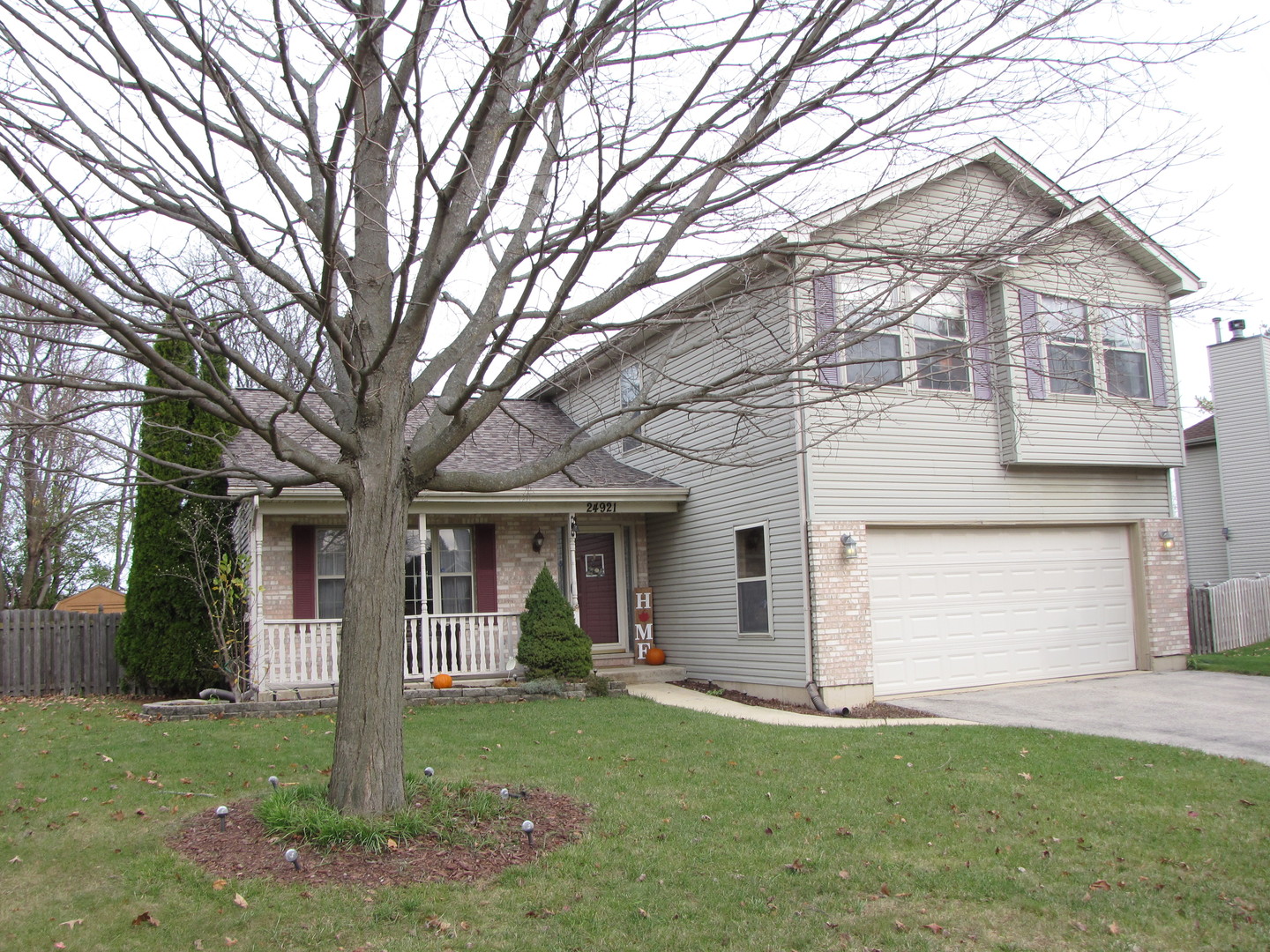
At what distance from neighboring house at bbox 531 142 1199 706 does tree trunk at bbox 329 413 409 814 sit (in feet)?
18.6

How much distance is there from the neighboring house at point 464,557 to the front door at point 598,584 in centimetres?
2

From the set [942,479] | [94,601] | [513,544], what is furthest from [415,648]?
[94,601]

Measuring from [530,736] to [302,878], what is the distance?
Result: 421 cm

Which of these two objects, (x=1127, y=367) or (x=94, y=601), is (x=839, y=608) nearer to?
(x=1127, y=367)

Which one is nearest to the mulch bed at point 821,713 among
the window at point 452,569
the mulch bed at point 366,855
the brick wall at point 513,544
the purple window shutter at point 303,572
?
the brick wall at point 513,544

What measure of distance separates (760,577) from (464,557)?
4554 mm

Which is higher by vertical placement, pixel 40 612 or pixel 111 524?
pixel 111 524

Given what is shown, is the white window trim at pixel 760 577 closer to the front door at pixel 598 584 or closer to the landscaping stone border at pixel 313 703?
the landscaping stone border at pixel 313 703

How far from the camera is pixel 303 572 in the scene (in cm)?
1303

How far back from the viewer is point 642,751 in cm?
835

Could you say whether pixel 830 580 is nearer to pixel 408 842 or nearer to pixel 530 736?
pixel 530 736

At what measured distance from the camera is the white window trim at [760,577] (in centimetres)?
1221

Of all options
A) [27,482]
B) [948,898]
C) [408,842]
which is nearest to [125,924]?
[408,842]

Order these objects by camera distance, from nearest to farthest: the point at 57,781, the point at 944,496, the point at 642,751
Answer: the point at 57,781 < the point at 642,751 < the point at 944,496
